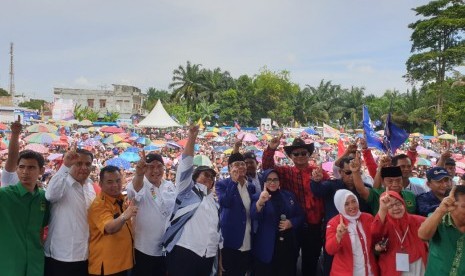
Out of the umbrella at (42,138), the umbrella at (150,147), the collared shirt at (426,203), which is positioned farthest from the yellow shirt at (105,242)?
the umbrella at (150,147)

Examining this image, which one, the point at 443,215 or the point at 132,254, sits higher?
the point at 443,215

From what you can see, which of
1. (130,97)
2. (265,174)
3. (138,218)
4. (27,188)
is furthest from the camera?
(130,97)

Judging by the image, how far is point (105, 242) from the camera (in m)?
3.13

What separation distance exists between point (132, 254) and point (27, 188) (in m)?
0.97

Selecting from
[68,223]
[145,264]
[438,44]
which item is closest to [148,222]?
[145,264]

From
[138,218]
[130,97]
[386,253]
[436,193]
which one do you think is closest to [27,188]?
[138,218]

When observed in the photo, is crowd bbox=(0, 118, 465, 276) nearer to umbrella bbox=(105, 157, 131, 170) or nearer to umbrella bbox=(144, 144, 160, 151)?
umbrella bbox=(105, 157, 131, 170)

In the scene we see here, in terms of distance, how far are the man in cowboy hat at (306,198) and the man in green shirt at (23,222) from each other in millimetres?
2189

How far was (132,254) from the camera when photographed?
331 cm

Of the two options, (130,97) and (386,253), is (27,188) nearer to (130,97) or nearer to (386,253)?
(386,253)

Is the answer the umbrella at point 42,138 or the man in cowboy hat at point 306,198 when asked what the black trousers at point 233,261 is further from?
the umbrella at point 42,138

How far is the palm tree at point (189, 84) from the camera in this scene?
174 ft

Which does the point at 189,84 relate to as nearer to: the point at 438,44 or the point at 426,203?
the point at 438,44

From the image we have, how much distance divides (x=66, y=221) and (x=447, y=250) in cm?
273
